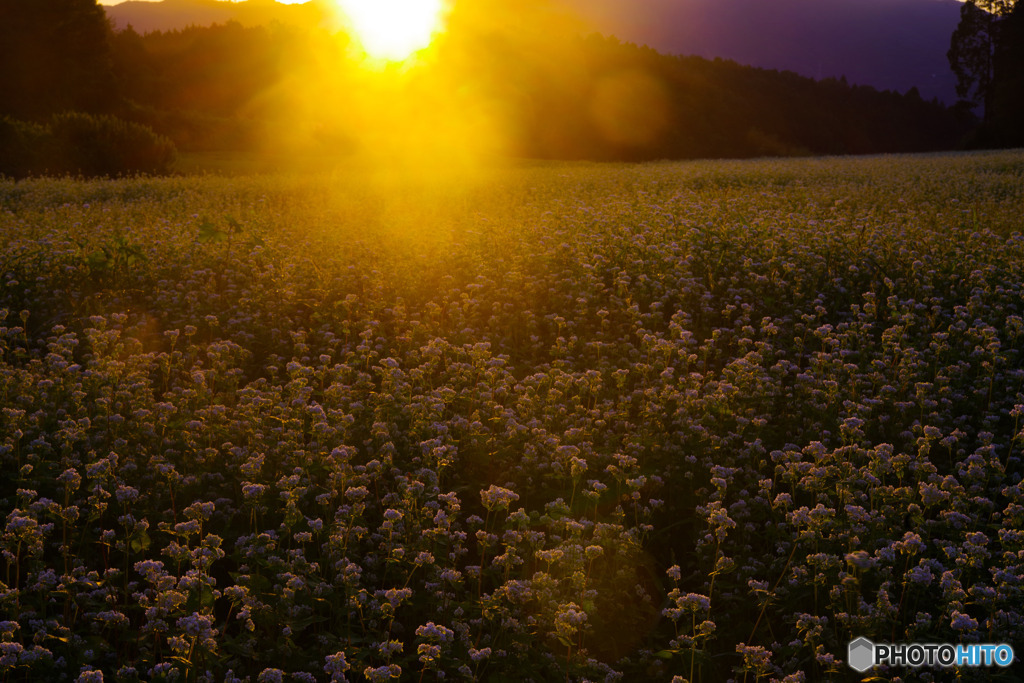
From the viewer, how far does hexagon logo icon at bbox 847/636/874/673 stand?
12.4 ft

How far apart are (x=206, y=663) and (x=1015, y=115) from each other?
67676 mm

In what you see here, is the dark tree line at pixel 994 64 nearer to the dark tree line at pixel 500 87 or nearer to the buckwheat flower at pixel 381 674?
the dark tree line at pixel 500 87

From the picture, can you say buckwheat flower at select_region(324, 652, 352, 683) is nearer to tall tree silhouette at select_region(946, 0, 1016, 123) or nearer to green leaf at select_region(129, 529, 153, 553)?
green leaf at select_region(129, 529, 153, 553)

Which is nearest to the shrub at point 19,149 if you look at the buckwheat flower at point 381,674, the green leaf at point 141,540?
the green leaf at point 141,540

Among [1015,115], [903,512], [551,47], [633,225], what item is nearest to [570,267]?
[633,225]

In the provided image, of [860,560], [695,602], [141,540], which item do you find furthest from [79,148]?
[860,560]

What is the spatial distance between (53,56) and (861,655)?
52684 mm

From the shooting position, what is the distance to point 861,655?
12.5ft

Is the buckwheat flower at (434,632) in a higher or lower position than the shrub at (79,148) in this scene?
lower

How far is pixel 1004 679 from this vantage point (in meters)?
3.61

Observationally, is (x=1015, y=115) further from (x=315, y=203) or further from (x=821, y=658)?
(x=821, y=658)

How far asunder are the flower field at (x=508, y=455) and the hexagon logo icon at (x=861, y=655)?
6 centimetres

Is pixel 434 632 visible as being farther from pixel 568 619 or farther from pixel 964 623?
pixel 964 623

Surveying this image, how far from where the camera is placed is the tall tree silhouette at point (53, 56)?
141 feet
